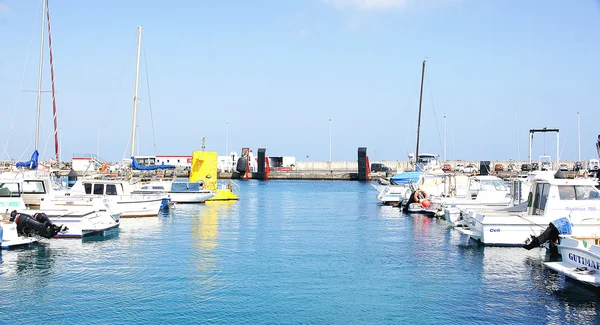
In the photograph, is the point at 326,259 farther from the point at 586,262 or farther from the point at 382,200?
the point at 382,200

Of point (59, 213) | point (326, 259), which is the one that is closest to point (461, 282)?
point (326, 259)

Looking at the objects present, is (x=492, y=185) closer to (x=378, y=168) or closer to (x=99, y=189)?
(x=99, y=189)

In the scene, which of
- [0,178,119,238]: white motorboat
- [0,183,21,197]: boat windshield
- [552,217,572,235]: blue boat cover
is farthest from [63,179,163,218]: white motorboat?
[552,217,572,235]: blue boat cover

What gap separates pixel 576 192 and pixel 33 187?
83.7 feet

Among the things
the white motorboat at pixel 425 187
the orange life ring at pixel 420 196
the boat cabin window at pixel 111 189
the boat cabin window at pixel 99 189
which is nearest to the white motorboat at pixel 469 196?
the orange life ring at pixel 420 196

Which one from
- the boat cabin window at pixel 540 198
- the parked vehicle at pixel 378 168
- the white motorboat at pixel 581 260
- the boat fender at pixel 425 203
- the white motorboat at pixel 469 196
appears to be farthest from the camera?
the parked vehicle at pixel 378 168

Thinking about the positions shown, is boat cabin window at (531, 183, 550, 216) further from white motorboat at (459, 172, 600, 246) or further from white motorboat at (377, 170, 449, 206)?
white motorboat at (377, 170, 449, 206)

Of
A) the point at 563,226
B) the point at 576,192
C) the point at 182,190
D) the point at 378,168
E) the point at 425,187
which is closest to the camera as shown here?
the point at 563,226

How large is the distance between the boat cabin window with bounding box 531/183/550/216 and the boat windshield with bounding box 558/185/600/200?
1.87 feet

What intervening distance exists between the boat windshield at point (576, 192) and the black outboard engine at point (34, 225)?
20591mm

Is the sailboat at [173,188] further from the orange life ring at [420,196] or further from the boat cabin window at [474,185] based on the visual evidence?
the boat cabin window at [474,185]

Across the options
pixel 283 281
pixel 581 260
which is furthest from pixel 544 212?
pixel 283 281

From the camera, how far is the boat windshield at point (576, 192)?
2538cm

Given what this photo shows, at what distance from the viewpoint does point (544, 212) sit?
2566 centimetres
